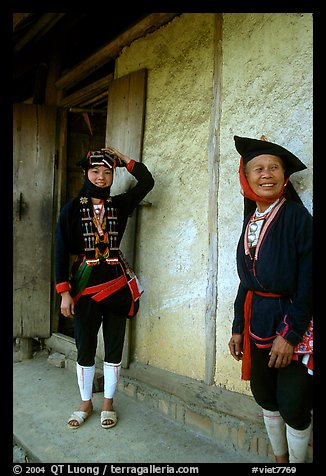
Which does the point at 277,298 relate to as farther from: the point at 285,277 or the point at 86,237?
the point at 86,237

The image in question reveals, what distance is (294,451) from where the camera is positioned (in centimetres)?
190

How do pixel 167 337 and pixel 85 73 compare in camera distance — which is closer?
pixel 167 337

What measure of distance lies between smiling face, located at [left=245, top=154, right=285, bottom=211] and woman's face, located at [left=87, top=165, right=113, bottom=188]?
1206 mm

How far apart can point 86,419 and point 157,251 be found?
55.9 inches

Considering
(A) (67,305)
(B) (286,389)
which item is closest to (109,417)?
(A) (67,305)

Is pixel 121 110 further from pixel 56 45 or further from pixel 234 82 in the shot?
pixel 56 45

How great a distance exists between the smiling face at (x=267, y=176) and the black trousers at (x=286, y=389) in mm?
818

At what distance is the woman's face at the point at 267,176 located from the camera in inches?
75.5

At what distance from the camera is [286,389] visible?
183cm

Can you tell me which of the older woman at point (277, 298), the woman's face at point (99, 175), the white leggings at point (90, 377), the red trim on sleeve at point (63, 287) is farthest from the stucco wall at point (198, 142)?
the red trim on sleeve at point (63, 287)

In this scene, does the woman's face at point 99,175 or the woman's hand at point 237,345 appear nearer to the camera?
the woman's hand at point 237,345

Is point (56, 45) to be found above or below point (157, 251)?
above

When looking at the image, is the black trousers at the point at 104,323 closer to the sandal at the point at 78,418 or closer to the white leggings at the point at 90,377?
the white leggings at the point at 90,377
